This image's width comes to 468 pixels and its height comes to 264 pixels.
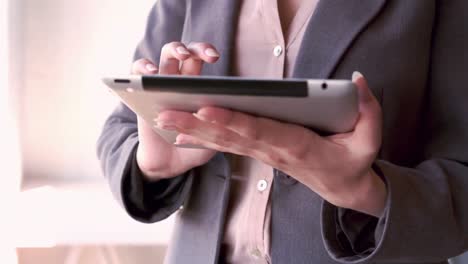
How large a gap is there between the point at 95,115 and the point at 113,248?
1.06 ft

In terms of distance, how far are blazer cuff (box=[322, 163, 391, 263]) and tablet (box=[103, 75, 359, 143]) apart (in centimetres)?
14

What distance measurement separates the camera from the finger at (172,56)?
485 mm

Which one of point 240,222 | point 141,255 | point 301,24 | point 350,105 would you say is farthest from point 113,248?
point 350,105

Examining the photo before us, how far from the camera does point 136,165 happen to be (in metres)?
0.64

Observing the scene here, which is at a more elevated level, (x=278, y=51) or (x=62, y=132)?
(x=278, y=51)

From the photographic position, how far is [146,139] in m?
0.59

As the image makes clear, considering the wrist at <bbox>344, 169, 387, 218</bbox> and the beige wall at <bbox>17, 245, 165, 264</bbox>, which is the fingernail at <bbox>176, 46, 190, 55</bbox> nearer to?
the wrist at <bbox>344, 169, 387, 218</bbox>

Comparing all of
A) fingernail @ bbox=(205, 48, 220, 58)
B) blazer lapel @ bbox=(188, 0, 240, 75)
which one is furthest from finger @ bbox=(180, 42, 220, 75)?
blazer lapel @ bbox=(188, 0, 240, 75)

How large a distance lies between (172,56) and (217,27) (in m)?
0.16

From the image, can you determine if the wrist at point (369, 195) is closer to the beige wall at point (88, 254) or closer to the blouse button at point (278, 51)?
the blouse button at point (278, 51)

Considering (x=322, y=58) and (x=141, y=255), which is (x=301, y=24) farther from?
(x=141, y=255)

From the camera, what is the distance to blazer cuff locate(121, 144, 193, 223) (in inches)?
25.3

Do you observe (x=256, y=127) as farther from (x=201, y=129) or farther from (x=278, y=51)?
(x=278, y=51)

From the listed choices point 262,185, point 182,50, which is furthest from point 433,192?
point 182,50
